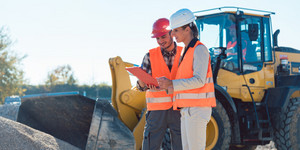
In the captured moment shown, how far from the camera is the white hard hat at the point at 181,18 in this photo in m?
3.00

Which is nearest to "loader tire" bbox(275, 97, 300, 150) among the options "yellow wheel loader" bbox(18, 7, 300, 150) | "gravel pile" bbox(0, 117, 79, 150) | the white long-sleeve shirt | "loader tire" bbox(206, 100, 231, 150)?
"yellow wheel loader" bbox(18, 7, 300, 150)

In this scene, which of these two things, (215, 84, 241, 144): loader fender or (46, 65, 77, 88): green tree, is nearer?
(215, 84, 241, 144): loader fender

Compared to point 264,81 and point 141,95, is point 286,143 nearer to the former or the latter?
point 264,81

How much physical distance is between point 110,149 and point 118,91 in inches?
42.2

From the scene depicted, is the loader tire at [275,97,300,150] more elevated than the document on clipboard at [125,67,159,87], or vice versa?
the document on clipboard at [125,67,159,87]

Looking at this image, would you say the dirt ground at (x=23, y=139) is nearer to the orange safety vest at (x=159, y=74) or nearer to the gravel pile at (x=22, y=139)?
the gravel pile at (x=22, y=139)

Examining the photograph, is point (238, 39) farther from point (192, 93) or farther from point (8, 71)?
point (8, 71)

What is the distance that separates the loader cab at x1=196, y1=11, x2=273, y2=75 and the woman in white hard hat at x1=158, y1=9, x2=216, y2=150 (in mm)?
3165

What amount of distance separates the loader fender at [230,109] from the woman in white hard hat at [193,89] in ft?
8.52

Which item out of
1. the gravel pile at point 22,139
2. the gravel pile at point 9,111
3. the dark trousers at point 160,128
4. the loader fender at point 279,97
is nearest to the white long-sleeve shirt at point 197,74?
the dark trousers at point 160,128

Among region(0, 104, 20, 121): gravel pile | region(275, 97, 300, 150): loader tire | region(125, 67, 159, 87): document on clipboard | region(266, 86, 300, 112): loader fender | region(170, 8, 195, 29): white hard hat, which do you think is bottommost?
region(275, 97, 300, 150): loader tire

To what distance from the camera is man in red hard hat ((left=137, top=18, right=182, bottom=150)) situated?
11.8 feet

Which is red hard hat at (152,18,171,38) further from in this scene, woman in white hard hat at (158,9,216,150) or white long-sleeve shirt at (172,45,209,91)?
white long-sleeve shirt at (172,45,209,91)

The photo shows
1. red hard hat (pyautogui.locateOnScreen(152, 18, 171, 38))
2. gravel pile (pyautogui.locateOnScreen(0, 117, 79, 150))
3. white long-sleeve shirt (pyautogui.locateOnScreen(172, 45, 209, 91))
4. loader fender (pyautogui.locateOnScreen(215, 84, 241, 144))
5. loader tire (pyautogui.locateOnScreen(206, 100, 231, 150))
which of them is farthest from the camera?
loader fender (pyautogui.locateOnScreen(215, 84, 241, 144))
